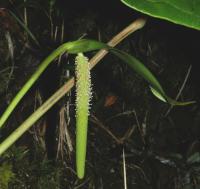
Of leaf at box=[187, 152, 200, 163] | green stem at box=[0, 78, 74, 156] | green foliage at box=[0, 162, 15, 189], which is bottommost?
green stem at box=[0, 78, 74, 156]

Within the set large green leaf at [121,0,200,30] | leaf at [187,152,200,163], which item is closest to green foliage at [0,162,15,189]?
leaf at [187,152,200,163]

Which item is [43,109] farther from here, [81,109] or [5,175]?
[5,175]

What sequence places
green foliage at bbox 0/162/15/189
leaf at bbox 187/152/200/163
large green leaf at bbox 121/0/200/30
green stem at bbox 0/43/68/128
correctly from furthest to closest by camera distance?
leaf at bbox 187/152/200/163 → green foliage at bbox 0/162/15/189 → green stem at bbox 0/43/68/128 → large green leaf at bbox 121/0/200/30

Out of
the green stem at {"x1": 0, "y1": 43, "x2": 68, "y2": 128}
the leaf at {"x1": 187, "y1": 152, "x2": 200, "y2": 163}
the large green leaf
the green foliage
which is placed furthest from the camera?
the leaf at {"x1": 187, "y1": 152, "x2": 200, "y2": 163}

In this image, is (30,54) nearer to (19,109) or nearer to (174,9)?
(19,109)

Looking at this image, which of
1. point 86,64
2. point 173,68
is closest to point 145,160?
point 173,68

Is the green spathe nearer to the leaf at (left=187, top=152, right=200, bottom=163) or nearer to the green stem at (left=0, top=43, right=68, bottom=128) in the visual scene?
the green stem at (left=0, top=43, right=68, bottom=128)

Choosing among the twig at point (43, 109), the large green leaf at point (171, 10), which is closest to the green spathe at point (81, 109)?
the twig at point (43, 109)
